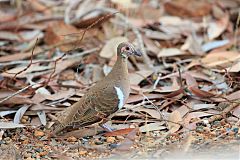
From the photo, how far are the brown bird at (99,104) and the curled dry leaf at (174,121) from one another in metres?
0.28

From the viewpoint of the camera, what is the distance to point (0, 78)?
3.83 metres

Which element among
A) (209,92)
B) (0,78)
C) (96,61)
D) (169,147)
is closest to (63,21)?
(96,61)

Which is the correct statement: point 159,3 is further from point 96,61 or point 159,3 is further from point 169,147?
point 169,147

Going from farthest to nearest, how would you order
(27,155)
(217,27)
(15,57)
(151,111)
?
(217,27)
(15,57)
(151,111)
(27,155)

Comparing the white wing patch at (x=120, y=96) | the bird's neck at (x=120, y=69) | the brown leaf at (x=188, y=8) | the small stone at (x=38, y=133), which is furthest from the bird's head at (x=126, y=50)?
the brown leaf at (x=188, y=8)

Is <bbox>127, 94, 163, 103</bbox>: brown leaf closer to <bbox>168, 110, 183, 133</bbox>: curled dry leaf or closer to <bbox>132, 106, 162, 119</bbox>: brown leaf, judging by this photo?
<bbox>132, 106, 162, 119</bbox>: brown leaf

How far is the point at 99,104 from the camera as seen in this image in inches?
123

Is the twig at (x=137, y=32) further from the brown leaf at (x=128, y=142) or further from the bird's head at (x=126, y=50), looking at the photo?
the brown leaf at (x=128, y=142)

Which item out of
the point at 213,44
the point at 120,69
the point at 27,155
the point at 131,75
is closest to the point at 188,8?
the point at 213,44

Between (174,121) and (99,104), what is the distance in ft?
1.35

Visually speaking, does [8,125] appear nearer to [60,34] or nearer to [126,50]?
[126,50]

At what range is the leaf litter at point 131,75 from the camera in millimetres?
3094

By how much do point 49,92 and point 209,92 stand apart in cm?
95

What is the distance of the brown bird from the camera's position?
312 cm
